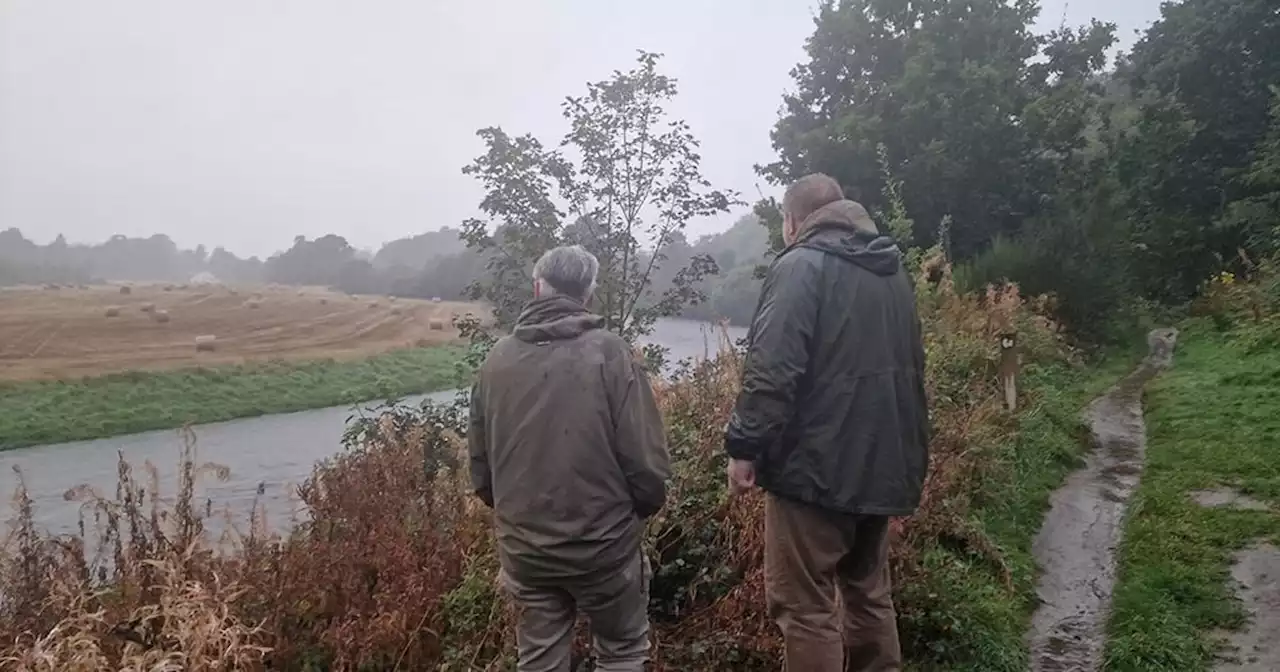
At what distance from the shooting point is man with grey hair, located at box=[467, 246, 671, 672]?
9.12 feet

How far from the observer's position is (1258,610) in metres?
4.06

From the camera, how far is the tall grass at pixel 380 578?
11.9 feet

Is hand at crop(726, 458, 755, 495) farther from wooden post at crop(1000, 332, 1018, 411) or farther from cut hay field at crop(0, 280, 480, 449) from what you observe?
cut hay field at crop(0, 280, 480, 449)

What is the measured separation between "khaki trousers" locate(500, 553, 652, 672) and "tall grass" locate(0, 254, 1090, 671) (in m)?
0.73

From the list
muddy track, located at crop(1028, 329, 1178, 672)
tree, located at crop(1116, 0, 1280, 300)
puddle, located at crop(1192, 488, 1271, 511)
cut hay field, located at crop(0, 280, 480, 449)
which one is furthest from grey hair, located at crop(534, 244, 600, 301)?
tree, located at crop(1116, 0, 1280, 300)

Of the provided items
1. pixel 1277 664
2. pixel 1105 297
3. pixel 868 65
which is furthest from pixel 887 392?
pixel 868 65

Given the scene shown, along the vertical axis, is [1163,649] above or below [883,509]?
below

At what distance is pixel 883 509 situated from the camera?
281 centimetres

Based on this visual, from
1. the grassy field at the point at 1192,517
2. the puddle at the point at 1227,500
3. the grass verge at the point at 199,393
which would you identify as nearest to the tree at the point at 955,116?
the grassy field at the point at 1192,517

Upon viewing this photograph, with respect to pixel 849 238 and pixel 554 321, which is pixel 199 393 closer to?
pixel 554 321

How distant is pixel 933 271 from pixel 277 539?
8707mm

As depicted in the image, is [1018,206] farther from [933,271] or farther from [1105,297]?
[933,271]

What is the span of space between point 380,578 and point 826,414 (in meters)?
2.47

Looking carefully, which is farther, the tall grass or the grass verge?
the grass verge
